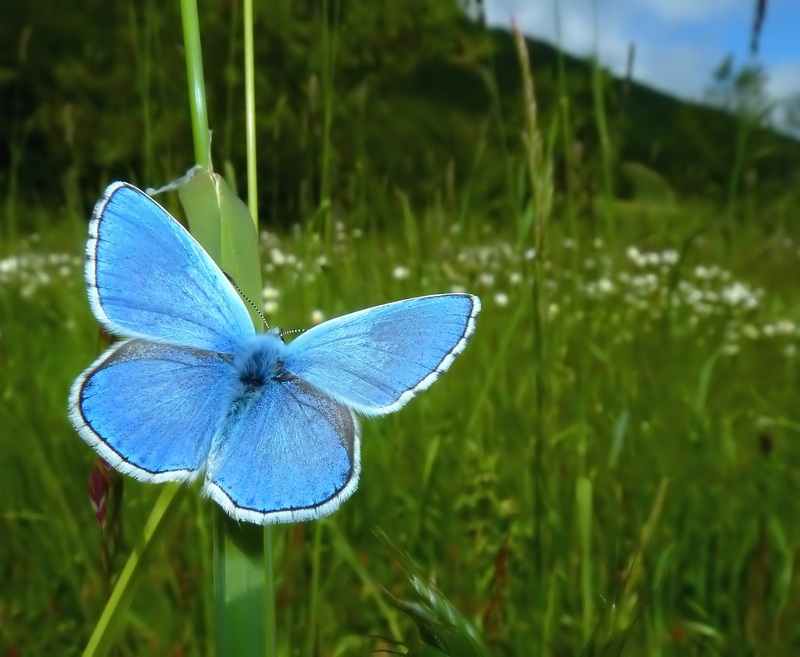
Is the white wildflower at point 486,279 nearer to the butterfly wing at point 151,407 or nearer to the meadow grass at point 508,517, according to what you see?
A: the meadow grass at point 508,517

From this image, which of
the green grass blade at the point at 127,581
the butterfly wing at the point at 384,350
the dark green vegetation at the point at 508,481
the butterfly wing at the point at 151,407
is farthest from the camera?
the dark green vegetation at the point at 508,481

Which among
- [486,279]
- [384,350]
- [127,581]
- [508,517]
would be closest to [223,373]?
[384,350]

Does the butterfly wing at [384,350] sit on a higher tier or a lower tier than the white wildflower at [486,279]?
lower

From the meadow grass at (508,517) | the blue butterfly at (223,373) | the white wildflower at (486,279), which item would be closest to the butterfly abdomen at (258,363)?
the blue butterfly at (223,373)

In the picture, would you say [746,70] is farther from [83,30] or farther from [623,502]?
[83,30]

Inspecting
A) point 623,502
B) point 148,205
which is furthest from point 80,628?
point 623,502

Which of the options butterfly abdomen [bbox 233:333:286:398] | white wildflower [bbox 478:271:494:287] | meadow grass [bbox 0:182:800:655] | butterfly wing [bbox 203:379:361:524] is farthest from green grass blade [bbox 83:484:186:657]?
white wildflower [bbox 478:271:494:287]

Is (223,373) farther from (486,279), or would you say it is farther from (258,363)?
(486,279)
